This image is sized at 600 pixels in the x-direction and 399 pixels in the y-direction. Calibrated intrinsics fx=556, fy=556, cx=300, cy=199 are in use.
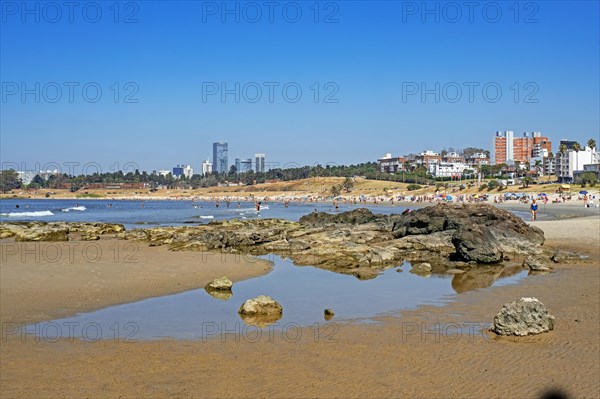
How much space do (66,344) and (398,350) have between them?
19.9ft

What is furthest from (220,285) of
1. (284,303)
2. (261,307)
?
(261,307)

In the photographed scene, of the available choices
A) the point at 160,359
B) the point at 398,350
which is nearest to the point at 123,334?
the point at 160,359

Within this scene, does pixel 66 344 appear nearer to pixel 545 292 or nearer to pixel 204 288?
pixel 204 288

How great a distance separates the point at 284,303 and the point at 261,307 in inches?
64.9

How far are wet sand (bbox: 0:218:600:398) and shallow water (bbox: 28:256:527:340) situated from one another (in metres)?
0.75

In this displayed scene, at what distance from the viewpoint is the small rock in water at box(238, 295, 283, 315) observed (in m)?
12.8

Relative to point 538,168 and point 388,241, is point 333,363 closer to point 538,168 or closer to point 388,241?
point 388,241

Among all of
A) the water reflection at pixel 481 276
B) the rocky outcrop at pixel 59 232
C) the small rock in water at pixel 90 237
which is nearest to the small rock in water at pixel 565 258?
the water reflection at pixel 481 276

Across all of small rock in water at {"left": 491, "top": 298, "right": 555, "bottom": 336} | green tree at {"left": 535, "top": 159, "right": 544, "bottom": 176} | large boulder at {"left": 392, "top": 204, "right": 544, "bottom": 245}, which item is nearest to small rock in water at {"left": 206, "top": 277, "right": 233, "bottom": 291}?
small rock in water at {"left": 491, "top": 298, "right": 555, "bottom": 336}

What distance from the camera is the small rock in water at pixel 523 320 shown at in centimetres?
1062

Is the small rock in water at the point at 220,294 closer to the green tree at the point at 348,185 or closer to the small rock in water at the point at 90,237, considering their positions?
the small rock in water at the point at 90,237

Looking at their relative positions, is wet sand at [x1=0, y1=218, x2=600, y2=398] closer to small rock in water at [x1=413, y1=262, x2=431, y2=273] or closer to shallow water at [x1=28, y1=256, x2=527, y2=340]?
shallow water at [x1=28, y1=256, x2=527, y2=340]

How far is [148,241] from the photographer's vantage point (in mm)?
31391

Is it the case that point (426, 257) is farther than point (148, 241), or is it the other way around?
point (148, 241)
